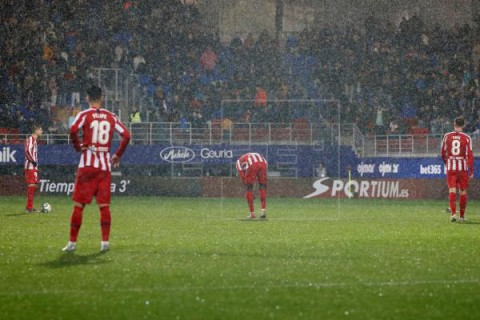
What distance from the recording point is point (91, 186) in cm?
1373

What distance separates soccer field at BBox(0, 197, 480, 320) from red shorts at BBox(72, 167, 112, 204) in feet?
2.80

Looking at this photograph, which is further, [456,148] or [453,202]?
[456,148]

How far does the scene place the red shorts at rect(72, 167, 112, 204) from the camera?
1363 centimetres

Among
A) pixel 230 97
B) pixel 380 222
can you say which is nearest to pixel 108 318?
pixel 380 222

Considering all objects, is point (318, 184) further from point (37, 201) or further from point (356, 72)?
point (37, 201)

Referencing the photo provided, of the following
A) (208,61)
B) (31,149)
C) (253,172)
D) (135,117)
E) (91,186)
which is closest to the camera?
(91,186)

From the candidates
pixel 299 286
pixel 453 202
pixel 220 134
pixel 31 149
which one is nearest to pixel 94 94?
pixel 299 286

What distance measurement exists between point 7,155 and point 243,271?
27.3 meters

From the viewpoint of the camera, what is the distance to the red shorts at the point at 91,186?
537 inches

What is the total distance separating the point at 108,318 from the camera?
27.1 feet

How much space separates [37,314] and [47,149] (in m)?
Result: 29.0

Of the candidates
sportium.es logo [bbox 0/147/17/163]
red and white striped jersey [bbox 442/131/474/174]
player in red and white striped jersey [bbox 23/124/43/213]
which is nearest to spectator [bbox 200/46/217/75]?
sportium.es logo [bbox 0/147/17/163]

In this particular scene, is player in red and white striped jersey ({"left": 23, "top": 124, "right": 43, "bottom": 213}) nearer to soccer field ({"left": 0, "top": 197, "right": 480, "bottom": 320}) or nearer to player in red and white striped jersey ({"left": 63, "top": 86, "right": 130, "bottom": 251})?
soccer field ({"left": 0, "top": 197, "right": 480, "bottom": 320})

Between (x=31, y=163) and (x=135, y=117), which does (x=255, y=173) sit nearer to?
(x=31, y=163)
